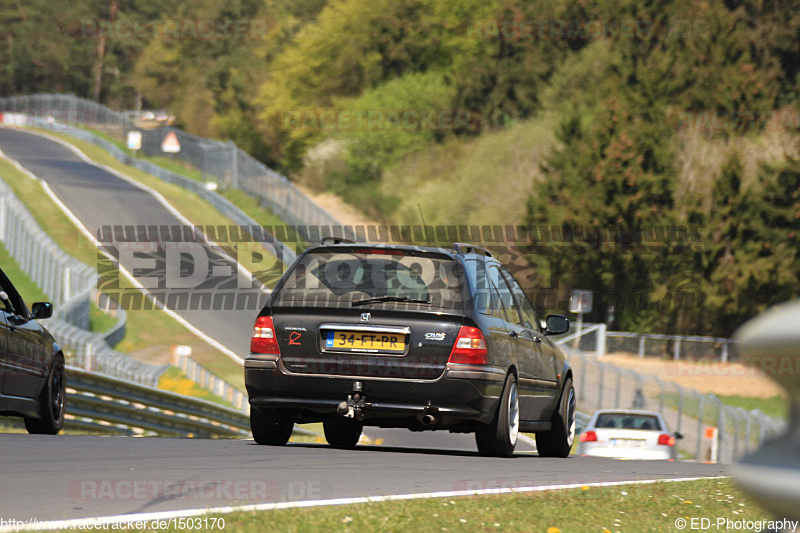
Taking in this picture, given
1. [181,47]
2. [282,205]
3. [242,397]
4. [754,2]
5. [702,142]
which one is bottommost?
[242,397]

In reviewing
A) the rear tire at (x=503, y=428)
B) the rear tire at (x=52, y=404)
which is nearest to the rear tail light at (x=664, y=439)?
the rear tire at (x=503, y=428)

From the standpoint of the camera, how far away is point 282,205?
5128 cm

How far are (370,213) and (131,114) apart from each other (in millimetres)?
67003

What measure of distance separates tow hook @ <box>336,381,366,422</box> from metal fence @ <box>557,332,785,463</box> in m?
15.9

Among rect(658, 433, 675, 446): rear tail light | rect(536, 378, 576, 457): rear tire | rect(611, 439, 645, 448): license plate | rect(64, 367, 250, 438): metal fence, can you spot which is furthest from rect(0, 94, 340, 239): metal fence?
rect(536, 378, 576, 457): rear tire

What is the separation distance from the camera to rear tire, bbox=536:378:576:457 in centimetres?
1256

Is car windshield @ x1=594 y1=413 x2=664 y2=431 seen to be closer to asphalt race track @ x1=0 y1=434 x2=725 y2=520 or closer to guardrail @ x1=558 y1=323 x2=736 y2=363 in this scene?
asphalt race track @ x1=0 y1=434 x2=725 y2=520

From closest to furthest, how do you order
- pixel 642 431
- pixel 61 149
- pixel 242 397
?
pixel 642 431
pixel 242 397
pixel 61 149

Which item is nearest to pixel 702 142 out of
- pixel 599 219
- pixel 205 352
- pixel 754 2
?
pixel 599 219

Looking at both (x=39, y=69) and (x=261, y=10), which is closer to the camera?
(x=261, y=10)

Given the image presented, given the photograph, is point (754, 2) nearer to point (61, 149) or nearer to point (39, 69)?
point (61, 149)

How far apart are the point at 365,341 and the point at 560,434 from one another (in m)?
3.36

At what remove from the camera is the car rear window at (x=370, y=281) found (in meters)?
10.2

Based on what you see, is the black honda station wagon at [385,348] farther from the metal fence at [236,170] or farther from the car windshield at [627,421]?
the metal fence at [236,170]
